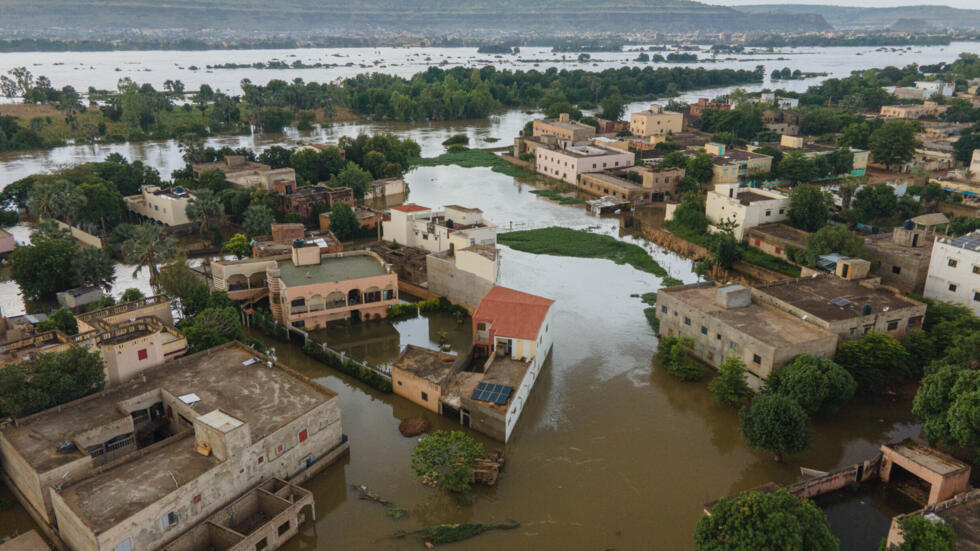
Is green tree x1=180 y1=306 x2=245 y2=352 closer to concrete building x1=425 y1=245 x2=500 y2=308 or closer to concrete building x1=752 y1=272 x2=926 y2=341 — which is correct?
concrete building x1=425 y1=245 x2=500 y2=308

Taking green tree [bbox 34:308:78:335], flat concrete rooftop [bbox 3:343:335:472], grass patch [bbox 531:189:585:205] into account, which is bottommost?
flat concrete rooftop [bbox 3:343:335:472]

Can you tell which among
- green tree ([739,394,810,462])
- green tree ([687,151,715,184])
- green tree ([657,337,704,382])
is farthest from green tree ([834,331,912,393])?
green tree ([687,151,715,184])

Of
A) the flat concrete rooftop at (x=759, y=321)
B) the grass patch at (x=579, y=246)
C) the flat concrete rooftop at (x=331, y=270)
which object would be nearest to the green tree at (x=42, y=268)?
the flat concrete rooftop at (x=331, y=270)

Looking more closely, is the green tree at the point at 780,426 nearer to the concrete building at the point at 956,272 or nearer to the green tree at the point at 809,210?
the concrete building at the point at 956,272

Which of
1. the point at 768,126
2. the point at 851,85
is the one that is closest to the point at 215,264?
the point at 768,126

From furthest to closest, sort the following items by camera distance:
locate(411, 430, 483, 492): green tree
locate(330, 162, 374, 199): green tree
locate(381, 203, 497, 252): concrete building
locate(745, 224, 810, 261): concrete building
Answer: locate(330, 162, 374, 199): green tree
locate(745, 224, 810, 261): concrete building
locate(381, 203, 497, 252): concrete building
locate(411, 430, 483, 492): green tree

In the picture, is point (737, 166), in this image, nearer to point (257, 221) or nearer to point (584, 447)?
point (257, 221)

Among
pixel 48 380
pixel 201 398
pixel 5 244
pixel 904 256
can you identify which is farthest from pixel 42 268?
pixel 904 256

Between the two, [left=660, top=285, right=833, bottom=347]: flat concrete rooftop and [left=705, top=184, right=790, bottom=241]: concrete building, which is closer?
[left=660, top=285, right=833, bottom=347]: flat concrete rooftop
